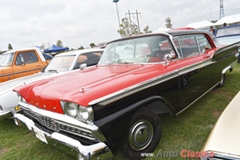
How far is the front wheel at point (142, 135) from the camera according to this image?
7.04 feet

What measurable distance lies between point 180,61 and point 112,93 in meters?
1.51

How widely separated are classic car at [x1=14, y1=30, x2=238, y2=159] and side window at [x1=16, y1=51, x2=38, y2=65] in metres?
4.13

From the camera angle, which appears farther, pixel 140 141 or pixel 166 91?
pixel 166 91

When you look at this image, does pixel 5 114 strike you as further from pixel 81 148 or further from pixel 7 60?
pixel 7 60

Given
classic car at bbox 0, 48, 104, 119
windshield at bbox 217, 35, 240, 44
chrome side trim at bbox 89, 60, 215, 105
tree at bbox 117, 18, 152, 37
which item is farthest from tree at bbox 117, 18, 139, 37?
chrome side trim at bbox 89, 60, 215, 105

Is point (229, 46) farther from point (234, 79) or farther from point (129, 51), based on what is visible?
point (129, 51)

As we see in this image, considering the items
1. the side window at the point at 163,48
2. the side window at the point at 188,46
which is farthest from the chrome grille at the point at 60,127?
the side window at the point at 188,46

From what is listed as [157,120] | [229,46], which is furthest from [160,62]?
[229,46]

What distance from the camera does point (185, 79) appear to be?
112 inches

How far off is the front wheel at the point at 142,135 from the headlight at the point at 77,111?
A: 0.54 meters

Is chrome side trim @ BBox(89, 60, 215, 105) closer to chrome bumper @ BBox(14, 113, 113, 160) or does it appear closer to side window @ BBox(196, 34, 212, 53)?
chrome bumper @ BBox(14, 113, 113, 160)

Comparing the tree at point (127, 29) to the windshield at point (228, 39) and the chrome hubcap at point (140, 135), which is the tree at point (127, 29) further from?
the chrome hubcap at point (140, 135)

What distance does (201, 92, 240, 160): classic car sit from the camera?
1.31 m

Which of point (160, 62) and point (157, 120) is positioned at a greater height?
point (160, 62)
